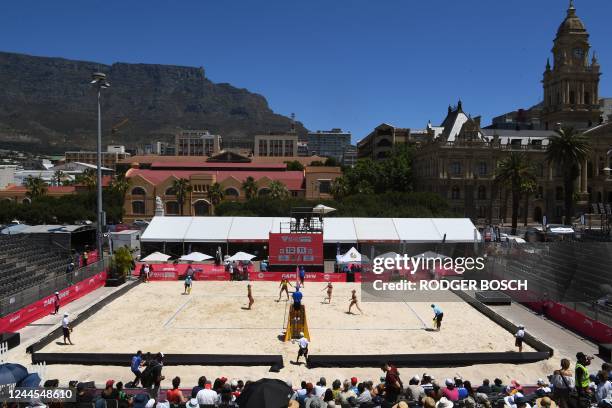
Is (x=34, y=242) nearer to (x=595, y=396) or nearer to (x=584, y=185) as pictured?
(x=595, y=396)

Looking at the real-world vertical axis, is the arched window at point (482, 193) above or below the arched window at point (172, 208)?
above

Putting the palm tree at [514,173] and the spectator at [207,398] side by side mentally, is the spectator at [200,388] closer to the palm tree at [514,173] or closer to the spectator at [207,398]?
the spectator at [207,398]

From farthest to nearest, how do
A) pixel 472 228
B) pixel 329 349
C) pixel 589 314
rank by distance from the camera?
1. pixel 472 228
2. pixel 589 314
3. pixel 329 349

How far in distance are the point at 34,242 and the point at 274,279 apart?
1598 centimetres

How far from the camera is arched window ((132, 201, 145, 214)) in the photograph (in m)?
78.4

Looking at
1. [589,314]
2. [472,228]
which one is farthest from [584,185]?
[589,314]

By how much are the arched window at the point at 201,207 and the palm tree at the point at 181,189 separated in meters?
2.04

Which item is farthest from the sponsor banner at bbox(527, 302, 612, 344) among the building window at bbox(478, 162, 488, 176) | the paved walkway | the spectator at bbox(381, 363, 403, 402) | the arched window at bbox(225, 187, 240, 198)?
the arched window at bbox(225, 187, 240, 198)

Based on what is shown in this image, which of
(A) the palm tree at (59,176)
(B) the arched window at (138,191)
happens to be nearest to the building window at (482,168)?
(B) the arched window at (138,191)

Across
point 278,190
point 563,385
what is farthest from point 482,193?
point 563,385

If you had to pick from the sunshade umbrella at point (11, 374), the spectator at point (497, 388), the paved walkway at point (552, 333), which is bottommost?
the paved walkway at point (552, 333)

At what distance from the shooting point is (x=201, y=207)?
260 feet

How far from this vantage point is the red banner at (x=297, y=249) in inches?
1423

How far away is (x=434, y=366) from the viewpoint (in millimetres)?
17328
